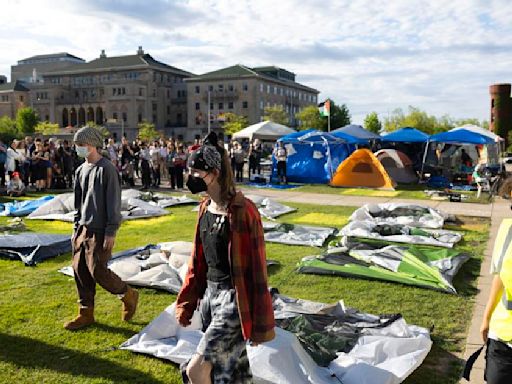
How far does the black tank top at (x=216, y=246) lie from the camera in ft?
10.2

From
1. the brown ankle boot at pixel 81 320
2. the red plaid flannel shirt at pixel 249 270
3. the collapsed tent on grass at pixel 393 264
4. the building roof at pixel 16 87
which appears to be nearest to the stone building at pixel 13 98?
the building roof at pixel 16 87

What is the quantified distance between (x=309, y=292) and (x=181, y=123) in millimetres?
92987

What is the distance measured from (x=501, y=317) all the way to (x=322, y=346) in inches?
80.1

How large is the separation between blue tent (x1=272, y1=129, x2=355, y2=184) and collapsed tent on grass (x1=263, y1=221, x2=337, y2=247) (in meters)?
12.1

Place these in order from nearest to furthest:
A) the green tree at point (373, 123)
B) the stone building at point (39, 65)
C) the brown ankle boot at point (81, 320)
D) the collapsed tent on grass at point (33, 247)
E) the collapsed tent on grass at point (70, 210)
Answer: the brown ankle boot at point (81, 320)
the collapsed tent on grass at point (33, 247)
the collapsed tent on grass at point (70, 210)
the green tree at point (373, 123)
the stone building at point (39, 65)

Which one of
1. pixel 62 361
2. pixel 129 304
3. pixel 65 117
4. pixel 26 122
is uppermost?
pixel 65 117

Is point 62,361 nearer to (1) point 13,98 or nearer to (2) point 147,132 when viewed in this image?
(2) point 147,132

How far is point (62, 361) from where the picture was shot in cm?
470

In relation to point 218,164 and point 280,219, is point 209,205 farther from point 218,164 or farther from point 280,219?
point 280,219

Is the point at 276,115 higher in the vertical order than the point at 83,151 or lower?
higher

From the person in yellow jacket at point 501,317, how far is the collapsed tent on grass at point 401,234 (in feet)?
21.8

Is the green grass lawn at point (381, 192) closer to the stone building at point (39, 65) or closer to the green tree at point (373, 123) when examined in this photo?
the green tree at point (373, 123)

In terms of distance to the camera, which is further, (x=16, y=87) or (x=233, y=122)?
(x=16, y=87)

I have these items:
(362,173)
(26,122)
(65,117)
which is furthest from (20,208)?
(65,117)
